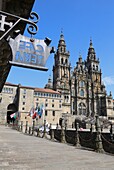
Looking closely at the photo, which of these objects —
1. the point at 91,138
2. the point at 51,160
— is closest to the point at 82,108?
the point at 91,138

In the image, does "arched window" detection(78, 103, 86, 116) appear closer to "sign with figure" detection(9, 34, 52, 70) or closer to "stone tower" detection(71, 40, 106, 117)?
"stone tower" detection(71, 40, 106, 117)

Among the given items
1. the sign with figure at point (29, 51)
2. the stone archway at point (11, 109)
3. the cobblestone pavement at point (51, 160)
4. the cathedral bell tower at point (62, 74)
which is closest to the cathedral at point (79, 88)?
the cathedral bell tower at point (62, 74)

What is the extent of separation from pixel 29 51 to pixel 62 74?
7274cm

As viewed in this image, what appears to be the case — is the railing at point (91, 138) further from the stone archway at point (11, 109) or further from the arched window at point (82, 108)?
the arched window at point (82, 108)

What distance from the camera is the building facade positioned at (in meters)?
58.1

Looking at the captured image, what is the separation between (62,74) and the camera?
7631 centimetres

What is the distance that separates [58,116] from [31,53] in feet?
197

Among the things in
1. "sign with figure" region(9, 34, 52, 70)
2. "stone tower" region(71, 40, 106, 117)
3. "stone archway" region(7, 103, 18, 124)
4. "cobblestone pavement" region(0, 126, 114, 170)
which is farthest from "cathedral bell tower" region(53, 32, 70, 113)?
"sign with figure" region(9, 34, 52, 70)

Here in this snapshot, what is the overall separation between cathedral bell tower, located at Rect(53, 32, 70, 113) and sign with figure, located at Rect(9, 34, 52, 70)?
212 feet

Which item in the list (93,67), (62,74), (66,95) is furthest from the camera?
(93,67)

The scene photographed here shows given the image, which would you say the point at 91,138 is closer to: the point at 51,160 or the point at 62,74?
the point at 51,160

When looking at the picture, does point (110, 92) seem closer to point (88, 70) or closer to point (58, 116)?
point (88, 70)

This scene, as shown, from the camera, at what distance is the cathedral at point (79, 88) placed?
71812mm

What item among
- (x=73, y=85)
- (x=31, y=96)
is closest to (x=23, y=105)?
(x=31, y=96)
